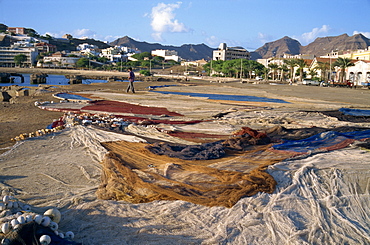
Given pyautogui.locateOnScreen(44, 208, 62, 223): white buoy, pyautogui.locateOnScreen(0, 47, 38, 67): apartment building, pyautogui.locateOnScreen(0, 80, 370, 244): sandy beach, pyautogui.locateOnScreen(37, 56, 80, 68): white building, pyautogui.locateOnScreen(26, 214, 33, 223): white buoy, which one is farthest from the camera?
pyautogui.locateOnScreen(0, 47, 38, 67): apartment building

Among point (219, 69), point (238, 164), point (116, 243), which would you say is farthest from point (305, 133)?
point (219, 69)

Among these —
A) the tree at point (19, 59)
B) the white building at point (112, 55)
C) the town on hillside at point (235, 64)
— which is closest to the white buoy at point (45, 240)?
the town on hillside at point (235, 64)

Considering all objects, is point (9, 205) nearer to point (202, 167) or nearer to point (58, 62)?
point (202, 167)

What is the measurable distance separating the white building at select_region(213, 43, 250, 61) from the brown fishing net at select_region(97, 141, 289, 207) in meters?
127

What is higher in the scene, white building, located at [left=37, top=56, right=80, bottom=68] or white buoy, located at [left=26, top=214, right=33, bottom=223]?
white building, located at [left=37, top=56, right=80, bottom=68]

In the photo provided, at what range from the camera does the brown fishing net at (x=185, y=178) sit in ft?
12.6

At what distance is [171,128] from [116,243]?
4.52 m

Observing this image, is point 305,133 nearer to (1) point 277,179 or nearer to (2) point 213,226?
(1) point 277,179

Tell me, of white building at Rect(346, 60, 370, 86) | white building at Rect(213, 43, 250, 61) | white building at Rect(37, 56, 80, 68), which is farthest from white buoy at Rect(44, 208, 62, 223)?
white building at Rect(213, 43, 250, 61)

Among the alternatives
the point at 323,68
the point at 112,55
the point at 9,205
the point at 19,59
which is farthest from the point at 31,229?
the point at 112,55

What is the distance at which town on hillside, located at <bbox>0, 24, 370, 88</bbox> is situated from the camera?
54562 mm

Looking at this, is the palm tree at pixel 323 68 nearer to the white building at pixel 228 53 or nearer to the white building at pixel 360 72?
the white building at pixel 360 72

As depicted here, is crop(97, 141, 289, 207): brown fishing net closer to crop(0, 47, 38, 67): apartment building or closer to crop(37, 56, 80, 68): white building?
crop(37, 56, 80, 68): white building

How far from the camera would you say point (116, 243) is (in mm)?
2955
